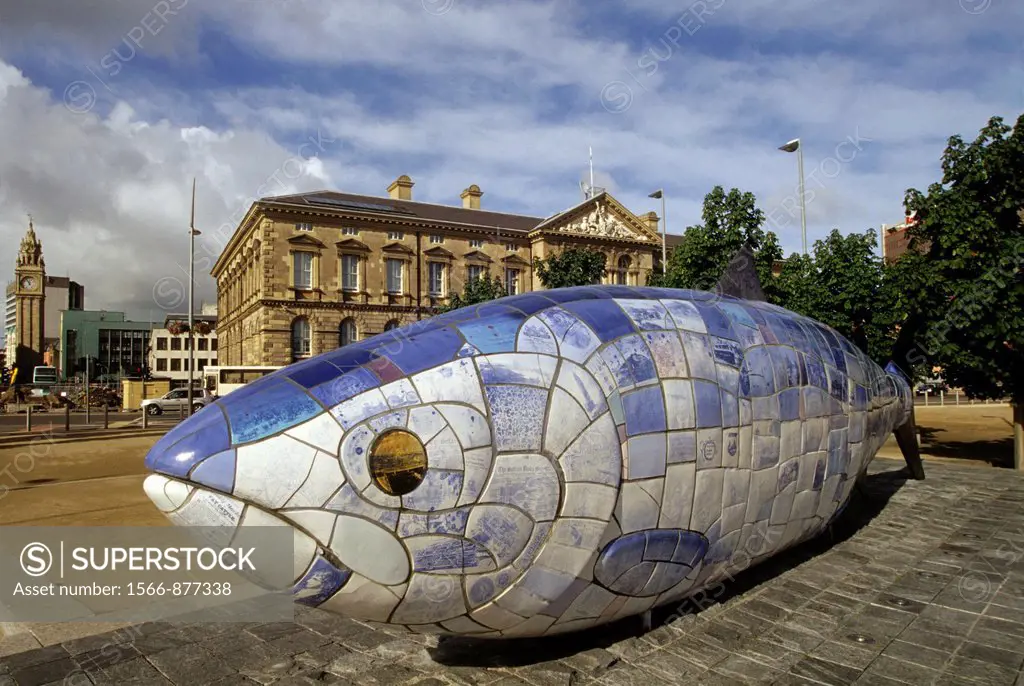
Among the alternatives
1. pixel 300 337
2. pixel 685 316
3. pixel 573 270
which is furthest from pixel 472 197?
pixel 685 316

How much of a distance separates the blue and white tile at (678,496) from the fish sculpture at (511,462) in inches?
0.6

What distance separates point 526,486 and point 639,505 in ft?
3.16

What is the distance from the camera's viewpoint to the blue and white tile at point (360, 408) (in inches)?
137

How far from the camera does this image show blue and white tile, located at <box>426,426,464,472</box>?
356 cm

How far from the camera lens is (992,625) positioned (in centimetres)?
567

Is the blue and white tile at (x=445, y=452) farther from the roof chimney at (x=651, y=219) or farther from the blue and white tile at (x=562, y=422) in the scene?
the roof chimney at (x=651, y=219)

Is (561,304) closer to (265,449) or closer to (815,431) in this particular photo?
(265,449)

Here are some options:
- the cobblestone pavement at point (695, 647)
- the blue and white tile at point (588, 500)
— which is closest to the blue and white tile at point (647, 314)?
the blue and white tile at point (588, 500)

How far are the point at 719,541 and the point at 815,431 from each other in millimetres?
1658

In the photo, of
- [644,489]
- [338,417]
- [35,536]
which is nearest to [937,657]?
[644,489]

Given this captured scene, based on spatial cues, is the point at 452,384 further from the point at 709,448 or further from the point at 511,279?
the point at 511,279

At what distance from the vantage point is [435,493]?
3.55m

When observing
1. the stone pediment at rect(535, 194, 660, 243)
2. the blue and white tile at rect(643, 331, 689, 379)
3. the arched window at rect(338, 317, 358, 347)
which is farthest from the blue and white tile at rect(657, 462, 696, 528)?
the stone pediment at rect(535, 194, 660, 243)

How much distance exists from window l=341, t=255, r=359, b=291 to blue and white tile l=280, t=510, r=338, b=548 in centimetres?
3792
